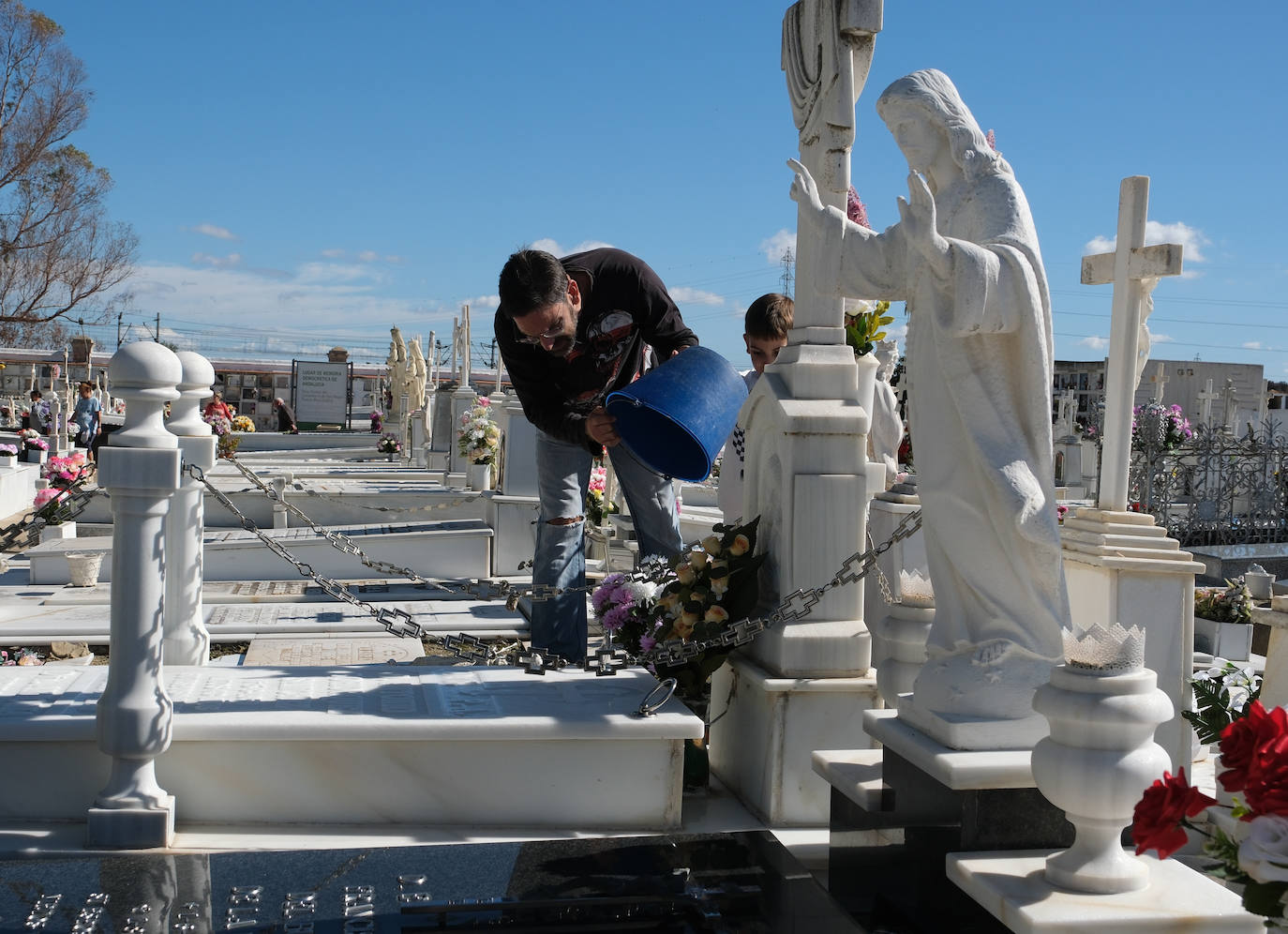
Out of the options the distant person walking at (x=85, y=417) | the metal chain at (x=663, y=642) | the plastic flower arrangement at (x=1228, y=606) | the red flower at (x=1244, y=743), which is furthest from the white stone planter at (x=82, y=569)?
the distant person walking at (x=85, y=417)

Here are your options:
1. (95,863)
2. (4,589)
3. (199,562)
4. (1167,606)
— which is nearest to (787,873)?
(95,863)

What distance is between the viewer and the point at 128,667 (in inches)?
126

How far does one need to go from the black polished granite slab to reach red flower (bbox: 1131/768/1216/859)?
973 mm

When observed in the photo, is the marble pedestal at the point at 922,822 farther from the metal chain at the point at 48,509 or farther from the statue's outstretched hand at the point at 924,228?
the metal chain at the point at 48,509

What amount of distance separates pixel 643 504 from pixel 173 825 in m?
2.14

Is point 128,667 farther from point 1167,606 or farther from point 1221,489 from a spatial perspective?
point 1221,489

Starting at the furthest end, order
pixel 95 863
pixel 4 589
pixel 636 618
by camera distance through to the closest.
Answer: pixel 4 589 → pixel 636 618 → pixel 95 863

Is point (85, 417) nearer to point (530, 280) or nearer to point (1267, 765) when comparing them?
point (530, 280)

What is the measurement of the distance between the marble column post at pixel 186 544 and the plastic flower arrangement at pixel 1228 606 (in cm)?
683

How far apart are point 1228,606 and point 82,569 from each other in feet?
28.5

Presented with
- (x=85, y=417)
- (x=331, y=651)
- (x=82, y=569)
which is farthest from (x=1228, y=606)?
(x=85, y=417)

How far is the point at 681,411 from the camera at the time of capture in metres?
3.96

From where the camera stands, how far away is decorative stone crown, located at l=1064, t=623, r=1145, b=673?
2.29 m

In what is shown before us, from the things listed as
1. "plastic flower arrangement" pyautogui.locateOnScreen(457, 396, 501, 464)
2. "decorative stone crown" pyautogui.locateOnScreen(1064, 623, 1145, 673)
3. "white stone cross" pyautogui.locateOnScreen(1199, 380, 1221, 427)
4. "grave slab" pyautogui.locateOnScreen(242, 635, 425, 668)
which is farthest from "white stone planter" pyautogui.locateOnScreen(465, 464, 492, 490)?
"white stone cross" pyautogui.locateOnScreen(1199, 380, 1221, 427)
